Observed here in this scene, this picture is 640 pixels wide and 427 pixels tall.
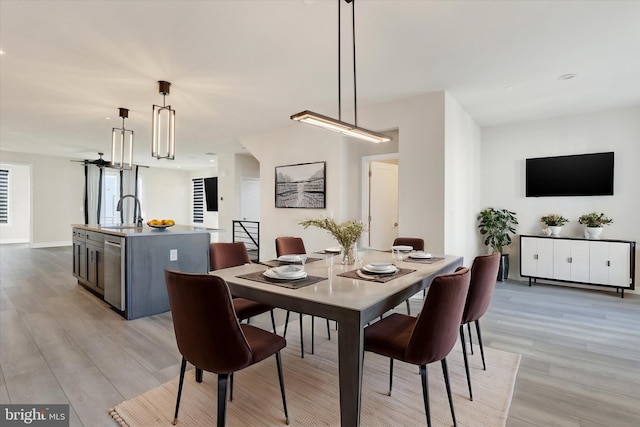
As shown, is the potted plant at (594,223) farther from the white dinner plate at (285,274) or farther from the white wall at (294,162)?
the white dinner plate at (285,274)

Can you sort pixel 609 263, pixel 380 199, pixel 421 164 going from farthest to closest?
pixel 380 199, pixel 609 263, pixel 421 164

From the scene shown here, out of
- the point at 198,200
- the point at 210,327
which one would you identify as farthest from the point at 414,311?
the point at 198,200

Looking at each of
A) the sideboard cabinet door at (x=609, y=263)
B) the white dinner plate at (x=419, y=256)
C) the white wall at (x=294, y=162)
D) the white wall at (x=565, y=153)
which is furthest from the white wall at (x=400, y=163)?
the sideboard cabinet door at (x=609, y=263)

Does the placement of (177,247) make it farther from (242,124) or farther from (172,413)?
(242,124)

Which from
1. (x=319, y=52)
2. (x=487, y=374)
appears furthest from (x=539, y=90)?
(x=487, y=374)

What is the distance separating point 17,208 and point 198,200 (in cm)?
532

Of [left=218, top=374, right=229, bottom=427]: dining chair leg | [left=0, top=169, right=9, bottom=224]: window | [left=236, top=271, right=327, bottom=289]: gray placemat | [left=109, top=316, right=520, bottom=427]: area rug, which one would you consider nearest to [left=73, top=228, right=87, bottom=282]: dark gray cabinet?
[left=109, top=316, right=520, bottom=427]: area rug

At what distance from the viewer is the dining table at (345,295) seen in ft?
4.90

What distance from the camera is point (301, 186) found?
5.62m

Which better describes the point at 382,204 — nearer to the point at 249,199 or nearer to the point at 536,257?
the point at 536,257

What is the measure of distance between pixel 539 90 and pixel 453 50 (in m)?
1.75

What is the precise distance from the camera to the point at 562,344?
290cm

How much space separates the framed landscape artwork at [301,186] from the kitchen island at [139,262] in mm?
1901

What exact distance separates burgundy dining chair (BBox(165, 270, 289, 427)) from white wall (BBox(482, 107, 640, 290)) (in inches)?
211
